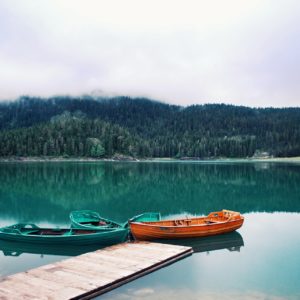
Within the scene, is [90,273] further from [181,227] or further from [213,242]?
[213,242]

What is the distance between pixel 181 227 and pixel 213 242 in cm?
327

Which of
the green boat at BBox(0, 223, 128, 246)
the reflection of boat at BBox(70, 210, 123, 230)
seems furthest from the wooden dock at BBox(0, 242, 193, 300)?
the reflection of boat at BBox(70, 210, 123, 230)

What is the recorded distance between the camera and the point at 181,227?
88.4 ft

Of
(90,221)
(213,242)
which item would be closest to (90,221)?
(90,221)

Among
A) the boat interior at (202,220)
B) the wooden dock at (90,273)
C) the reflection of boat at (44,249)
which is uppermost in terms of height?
the boat interior at (202,220)

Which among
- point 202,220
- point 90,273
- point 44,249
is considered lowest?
point 44,249

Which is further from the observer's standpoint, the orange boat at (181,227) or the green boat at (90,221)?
the green boat at (90,221)

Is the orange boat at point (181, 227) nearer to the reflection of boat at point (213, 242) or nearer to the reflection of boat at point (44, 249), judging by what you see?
the reflection of boat at point (213, 242)

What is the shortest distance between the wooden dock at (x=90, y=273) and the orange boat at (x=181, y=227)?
259 cm

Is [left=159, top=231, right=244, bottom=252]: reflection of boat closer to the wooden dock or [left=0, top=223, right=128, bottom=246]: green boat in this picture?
the wooden dock

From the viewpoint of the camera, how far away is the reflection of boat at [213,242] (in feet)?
86.5

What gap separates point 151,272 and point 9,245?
42.7 ft

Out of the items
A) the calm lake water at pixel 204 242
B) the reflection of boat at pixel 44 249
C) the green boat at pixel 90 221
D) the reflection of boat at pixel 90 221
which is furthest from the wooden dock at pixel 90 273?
the reflection of boat at pixel 90 221

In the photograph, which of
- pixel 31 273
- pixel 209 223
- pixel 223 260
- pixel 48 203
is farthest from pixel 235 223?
pixel 48 203
